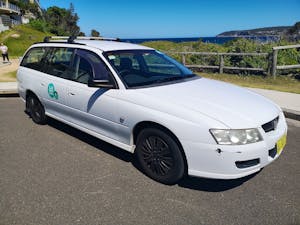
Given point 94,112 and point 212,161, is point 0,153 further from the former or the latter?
point 212,161

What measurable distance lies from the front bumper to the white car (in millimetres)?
10

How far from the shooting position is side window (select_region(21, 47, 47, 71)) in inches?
214

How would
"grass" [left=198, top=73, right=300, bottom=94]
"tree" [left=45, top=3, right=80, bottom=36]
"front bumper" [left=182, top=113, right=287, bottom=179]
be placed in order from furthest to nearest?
"tree" [left=45, top=3, right=80, bottom=36] < "grass" [left=198, top=73, right=300, bottom=94] < "front bumper" [left=182, top=113, right=287, bottom=179]

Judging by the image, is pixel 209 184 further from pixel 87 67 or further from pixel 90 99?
pixel 87 67

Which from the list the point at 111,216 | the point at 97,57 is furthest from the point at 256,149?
the point at 97,57

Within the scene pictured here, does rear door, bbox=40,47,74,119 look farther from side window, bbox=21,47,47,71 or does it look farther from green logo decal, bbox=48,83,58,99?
side window, bbox=21,47,47,71

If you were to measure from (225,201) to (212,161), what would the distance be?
0.51 metres

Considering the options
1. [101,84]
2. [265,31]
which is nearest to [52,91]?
[101,84]

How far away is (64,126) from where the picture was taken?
5691mm

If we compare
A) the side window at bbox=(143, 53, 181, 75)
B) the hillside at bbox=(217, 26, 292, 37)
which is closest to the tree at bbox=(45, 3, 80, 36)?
the hillside at bbox=(217, 26, 292, 37)

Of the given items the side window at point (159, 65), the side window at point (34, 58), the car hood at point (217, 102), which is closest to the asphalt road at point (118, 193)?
the car hood at point (217, 102)

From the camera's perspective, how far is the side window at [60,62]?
4727 mm

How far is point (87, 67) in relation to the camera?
4.41m

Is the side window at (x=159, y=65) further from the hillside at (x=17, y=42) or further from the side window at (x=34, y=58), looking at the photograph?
the hillside at (x=17, y=42)
